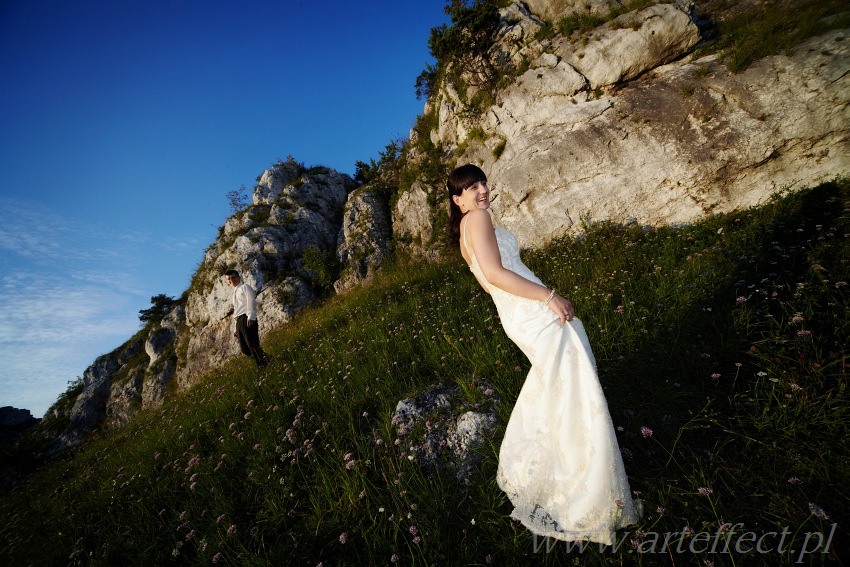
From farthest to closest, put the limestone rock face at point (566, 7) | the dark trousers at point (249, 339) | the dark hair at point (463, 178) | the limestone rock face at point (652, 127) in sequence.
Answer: the limestone rock face at point (566, 7)
the dark trousers at point (249, 339)
the limestone rock face at point (652, 127)
the dark hair at point (463, 178)

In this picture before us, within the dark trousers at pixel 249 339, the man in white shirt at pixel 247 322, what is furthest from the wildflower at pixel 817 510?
the dark trousers at pixel 249 339

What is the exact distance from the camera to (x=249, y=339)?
8469 millimetres

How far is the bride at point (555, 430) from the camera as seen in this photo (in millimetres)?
2133

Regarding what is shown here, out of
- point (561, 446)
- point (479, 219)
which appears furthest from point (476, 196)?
point (561, 446)

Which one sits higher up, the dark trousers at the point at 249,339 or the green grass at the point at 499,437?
the dark trousers at the point at 249,339

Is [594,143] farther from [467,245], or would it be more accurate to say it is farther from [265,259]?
[265,259]

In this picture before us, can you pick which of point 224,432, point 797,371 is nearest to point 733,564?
point 797,371

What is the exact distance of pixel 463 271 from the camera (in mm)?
9188

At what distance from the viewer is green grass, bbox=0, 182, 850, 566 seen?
2.18m

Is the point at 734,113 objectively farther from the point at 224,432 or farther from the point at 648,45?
the point at 224,432

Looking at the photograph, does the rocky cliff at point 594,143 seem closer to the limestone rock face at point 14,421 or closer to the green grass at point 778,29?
the green grass at point 778,29

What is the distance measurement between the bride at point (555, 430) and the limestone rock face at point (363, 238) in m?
12.3

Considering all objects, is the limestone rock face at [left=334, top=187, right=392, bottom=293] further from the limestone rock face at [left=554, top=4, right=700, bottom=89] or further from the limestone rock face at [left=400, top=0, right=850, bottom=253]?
the limestone rock face at [left=554, top=4, right=700, bottom=89]

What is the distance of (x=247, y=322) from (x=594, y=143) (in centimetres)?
1143
